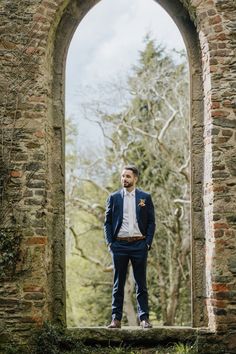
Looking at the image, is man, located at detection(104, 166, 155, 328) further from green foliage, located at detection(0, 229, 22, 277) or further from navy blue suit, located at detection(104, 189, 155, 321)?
green foliage, located at detection(0, 229, 22, 277)

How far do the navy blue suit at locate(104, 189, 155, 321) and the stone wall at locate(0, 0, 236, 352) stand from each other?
64cm

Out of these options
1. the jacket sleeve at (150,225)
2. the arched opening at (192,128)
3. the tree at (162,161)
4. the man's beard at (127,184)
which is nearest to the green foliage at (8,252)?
the arched opening at (192,128)

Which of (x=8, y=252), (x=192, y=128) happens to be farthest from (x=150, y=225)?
(x=8, y=252)

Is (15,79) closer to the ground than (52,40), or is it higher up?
closer to the ground

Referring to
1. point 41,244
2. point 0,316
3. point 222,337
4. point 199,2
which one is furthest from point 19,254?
point 199,2

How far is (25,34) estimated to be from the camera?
636cm

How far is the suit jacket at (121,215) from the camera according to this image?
6141mm

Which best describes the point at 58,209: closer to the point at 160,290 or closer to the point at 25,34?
the point at 25,34

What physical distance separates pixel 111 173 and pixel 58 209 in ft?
34.3

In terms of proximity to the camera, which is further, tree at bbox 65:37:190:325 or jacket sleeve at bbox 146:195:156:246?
tree at bbox 65:37:190:325

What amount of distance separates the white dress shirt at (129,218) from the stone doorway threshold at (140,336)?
1016 millimetres

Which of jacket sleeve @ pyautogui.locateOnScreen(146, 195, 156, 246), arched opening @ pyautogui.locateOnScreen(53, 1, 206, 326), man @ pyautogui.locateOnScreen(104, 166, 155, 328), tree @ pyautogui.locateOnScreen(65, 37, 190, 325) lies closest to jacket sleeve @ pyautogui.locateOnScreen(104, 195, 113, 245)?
man @ pyautogui.locateOnScreen(104, 166, 155, 328)

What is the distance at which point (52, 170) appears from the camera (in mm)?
6574

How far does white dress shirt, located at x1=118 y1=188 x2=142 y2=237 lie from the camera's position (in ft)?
20.0
